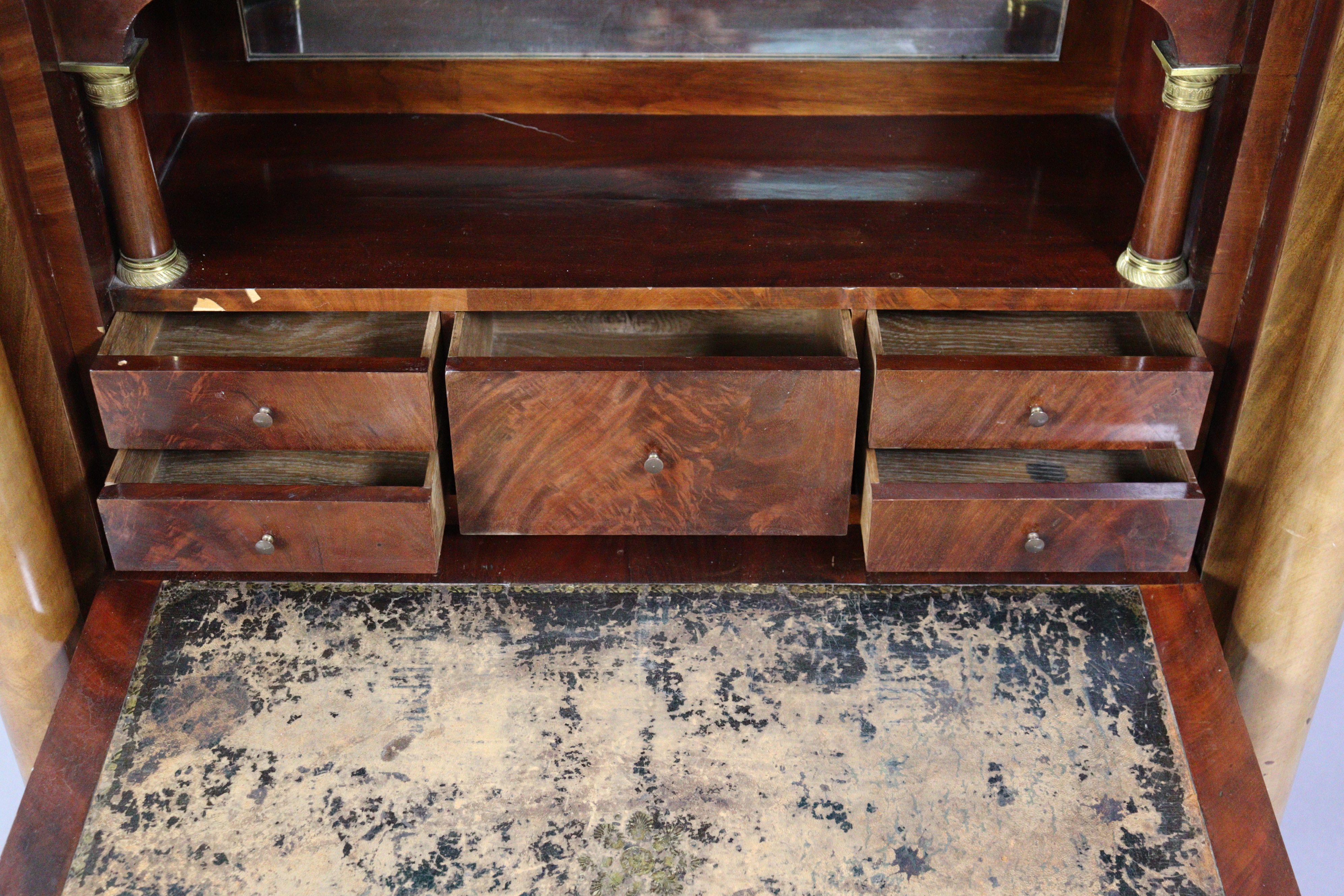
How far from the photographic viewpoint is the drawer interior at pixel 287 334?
1.39 metres

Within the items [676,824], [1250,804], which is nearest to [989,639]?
[1250,804]

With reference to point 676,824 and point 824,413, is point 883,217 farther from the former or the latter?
point 676,824

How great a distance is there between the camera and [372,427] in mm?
1295

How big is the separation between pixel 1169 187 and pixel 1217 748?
525 millimetres

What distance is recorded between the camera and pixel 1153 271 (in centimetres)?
130

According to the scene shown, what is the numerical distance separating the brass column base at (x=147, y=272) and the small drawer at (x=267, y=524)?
0.18 m

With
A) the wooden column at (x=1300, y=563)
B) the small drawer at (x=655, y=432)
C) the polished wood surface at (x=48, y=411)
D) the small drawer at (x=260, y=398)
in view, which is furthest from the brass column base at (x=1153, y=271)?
the polished wood surface at (x=48, y=411)

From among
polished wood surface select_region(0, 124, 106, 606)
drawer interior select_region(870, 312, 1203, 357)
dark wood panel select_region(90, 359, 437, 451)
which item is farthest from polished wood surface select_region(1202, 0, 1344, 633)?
polished wood surface select_region(0, 124, 106, 606)

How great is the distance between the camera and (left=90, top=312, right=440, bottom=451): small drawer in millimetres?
1261

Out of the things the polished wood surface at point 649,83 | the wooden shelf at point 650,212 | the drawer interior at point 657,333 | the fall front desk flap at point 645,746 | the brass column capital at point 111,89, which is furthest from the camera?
the polished wood surface at point 649,83

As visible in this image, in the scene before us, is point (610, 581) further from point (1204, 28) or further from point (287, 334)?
point (1204, 28)

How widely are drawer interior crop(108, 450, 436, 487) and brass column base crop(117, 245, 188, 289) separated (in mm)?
183

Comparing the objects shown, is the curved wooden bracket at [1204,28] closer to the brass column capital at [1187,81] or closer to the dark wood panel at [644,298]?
the brass column capital at [1187,81]

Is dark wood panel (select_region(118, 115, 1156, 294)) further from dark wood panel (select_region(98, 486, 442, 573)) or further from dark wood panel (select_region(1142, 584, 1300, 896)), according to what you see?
dark wood panel (select_region(1142, 584, 1300, 896))
